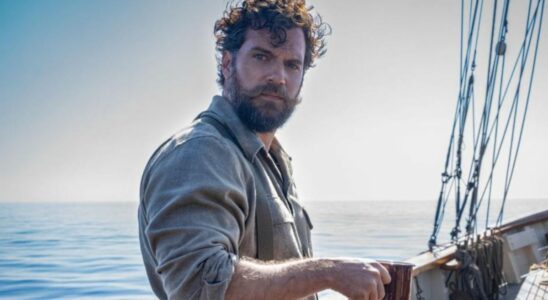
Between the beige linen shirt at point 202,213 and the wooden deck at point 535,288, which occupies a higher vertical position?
the beige linen shirt at point 202,213

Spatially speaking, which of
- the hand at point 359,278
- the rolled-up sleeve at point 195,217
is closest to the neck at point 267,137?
the rolled-up sleeve at point 195,217

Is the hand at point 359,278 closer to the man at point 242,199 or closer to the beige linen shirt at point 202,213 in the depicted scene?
the man at point 242,199

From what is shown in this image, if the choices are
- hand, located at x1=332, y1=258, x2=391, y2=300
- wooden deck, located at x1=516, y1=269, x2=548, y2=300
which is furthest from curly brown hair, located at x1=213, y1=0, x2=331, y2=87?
wooden deck, located at x1=516, y1=269, x2=548, y2=300

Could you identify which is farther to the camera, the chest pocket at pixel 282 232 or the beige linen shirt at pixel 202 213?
the chest pocket at pixel 282 232

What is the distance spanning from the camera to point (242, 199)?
1263 millimetres

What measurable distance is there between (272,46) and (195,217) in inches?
33.8

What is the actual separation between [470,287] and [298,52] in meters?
2.65

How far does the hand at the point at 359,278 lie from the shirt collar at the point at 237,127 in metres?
0.51

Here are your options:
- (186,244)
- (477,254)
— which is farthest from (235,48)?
(477,254)

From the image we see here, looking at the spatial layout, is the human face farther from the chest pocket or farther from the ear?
the chest pocket

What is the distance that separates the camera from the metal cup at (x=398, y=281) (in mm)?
1125

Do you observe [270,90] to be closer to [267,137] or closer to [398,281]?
[267,137]

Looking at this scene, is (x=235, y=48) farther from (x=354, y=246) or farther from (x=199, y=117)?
(x=354, y=246)

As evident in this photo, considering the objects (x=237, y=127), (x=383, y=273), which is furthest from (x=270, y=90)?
(x=383, y=273)
